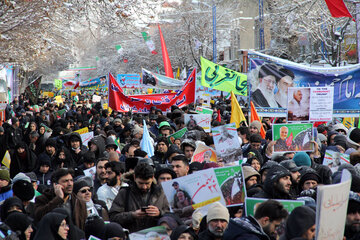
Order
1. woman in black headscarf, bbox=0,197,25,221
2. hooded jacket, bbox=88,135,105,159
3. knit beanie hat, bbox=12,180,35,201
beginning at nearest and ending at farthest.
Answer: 1. woman in black headscarf, bbox=0,197,25,221
2. knit beanie hat, bbox=12,180,35,201
3. hooded jacket, bbox=88,135,105,159

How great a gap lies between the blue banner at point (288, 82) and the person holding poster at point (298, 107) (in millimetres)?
608

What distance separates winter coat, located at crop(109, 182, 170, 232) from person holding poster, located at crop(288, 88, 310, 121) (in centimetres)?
628

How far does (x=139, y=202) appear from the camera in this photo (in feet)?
19.0

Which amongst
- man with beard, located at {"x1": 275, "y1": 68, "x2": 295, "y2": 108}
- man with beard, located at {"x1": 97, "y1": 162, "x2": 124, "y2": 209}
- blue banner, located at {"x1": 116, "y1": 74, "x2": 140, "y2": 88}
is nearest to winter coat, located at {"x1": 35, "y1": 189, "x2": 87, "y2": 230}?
man with beard, located at {"x1": 97, "y1": 162, "x2": 124, "y2": 209}

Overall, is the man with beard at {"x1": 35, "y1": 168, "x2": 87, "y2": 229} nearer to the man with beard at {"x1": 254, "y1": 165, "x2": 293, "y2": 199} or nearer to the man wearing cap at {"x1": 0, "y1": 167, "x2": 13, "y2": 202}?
the man wearing cap at {"x1": 0, "y1": 167, "x2": 13, "y2": 202}

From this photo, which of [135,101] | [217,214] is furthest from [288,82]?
[217,214]

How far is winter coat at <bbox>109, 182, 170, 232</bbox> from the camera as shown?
5.63m

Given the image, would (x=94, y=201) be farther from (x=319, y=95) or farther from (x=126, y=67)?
(x=126, y=67)

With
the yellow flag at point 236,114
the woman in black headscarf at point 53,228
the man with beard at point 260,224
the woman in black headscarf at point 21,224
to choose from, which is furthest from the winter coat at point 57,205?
the yellow flag at point 236,114

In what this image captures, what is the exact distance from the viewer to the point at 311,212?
13.6ft

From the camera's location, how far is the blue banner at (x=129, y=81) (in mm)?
32625

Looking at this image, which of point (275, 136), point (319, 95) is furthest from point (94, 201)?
point (319, 95)

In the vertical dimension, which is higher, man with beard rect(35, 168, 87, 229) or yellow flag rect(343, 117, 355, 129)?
man with beard rect(35, 168, 87, 229)

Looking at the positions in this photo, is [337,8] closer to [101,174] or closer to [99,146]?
[99,146]
